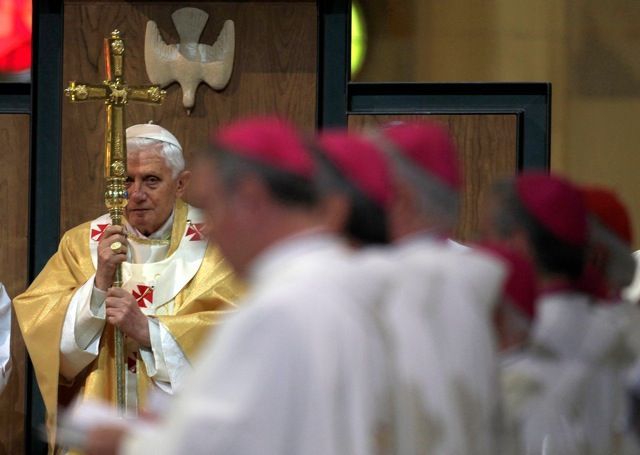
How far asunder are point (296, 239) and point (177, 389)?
3830 millimetres

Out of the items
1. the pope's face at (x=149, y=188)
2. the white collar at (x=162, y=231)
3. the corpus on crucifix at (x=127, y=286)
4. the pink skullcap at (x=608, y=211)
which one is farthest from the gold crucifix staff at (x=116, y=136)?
the pink skullcap at (x=608, y=211)

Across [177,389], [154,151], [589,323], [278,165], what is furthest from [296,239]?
[154,151]

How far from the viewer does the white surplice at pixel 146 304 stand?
7.15 meters

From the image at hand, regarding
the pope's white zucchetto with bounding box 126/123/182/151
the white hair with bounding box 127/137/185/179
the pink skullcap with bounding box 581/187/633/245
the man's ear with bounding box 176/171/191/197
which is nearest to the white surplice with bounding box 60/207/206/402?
the man's ear with bounding box 176/171/191/197

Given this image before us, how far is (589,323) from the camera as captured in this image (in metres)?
4.38

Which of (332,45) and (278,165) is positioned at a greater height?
(332,45)

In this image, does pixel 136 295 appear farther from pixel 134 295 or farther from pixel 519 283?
pixel 519 283

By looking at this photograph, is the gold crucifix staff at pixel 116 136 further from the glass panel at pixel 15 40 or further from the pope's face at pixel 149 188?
the glass panel at pixel 15 40

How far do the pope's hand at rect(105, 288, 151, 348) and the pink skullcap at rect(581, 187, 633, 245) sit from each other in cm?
289

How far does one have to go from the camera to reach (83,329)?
7195 millimetres

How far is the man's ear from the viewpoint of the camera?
768 centimetres

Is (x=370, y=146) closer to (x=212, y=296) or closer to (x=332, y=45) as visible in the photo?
(x=212, y=296)

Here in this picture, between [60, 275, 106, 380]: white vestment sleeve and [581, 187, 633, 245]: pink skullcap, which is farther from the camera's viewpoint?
[60, 275, 106, 380]: white vestment sleeve

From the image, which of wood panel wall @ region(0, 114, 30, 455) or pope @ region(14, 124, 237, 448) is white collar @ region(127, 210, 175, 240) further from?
wood panel wall @ region(0, 114, 30, 455)
